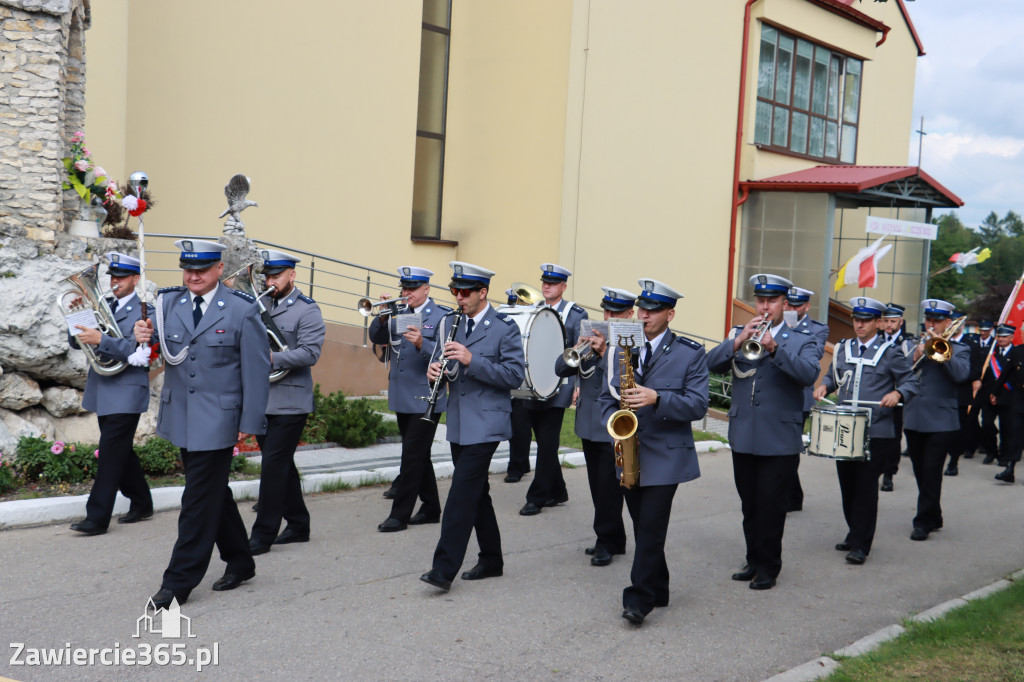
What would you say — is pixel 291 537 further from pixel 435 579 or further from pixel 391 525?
pixel 435 579

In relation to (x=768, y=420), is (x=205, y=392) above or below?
above

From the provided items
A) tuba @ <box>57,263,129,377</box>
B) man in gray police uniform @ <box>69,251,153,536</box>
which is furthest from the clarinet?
tuba @ <box>57,263,129,377</box>

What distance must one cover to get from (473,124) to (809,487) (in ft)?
32.3

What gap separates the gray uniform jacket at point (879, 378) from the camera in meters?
A: 7.93

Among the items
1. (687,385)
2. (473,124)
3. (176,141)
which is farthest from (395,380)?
(473,124)

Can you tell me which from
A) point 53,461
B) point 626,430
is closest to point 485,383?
point 626,430

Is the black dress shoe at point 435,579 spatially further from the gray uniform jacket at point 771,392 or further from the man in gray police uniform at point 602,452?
the gray uniform jacket at point 771,392

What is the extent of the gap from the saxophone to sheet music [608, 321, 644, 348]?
26mm

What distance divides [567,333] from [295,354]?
8.59 ft

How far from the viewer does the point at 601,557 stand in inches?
283

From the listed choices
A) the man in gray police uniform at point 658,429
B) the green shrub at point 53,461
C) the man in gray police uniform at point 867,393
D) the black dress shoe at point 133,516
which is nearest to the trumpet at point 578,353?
the man in gray police uniform at point 658,429

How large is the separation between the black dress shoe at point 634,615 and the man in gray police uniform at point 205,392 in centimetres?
244

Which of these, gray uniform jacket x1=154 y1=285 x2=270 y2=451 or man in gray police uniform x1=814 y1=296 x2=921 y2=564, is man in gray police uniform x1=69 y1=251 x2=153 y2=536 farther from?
man in gray police uniform x1=814 y1=296 x2=921 y2=564

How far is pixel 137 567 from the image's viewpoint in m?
6.44
